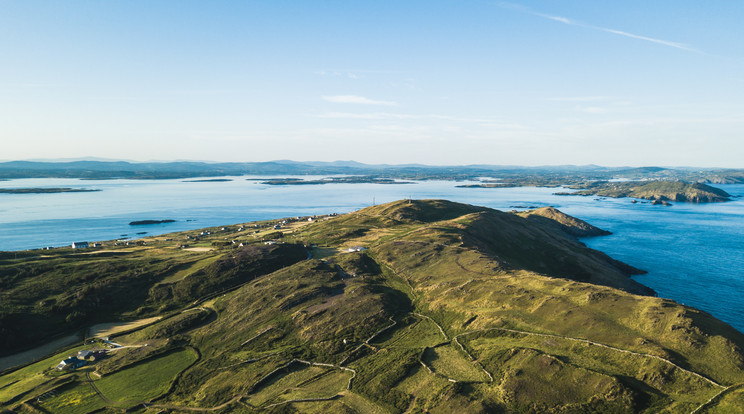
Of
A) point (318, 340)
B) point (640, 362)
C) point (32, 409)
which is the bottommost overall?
point (32, 409)

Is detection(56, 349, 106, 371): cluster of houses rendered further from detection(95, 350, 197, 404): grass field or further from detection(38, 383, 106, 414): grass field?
detection(95, 350, 197, 404): grass field

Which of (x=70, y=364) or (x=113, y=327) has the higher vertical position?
(x=70, y=364)

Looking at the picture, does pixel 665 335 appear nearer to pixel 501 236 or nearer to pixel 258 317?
pixel 258 317

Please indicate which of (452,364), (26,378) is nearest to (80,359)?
(26,378)

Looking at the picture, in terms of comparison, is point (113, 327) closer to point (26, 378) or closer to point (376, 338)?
point (26, 378)

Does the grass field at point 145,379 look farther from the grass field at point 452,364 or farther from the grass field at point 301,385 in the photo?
the grass field at point 452,364

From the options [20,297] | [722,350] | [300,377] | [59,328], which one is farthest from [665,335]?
[20,297]
